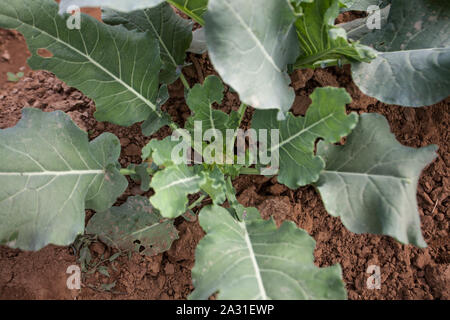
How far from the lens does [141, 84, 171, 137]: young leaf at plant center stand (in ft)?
3.83

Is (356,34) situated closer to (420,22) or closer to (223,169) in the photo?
(420,22)

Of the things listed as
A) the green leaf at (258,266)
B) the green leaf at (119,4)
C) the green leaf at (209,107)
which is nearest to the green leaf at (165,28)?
the green leaf at (209,107)

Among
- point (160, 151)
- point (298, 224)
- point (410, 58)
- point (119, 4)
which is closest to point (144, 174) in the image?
point (160, 151)

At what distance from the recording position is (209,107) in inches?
42.0

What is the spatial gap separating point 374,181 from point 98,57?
34.0 inches

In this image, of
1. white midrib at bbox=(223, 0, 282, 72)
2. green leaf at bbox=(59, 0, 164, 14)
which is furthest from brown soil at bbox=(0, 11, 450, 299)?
green leaf at bbox=(59, 0, 164, 14)

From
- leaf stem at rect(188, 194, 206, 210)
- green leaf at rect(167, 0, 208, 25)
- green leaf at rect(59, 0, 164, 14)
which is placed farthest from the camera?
leaf stem at rect(188, 194, 206, 210)

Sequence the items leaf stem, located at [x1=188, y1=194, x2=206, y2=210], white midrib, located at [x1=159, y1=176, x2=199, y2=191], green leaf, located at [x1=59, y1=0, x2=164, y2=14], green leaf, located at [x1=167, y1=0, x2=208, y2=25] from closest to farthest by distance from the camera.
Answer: green leaf, located at [x1=59, y1=0, x2=164, y2=14] < white midrib, located at [x1=159, y1=176, x2=199, y2=191] < green leaf, located at [x1=167, y1=0, x2=208, y2=25] < leaf stem, located at [x1=188, y1=194, x2=206, y2=210]

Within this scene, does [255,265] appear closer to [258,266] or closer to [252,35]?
[258,266]

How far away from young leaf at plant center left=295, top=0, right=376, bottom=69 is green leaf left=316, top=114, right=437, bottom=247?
187mm

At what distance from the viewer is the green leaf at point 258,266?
86 centimetres

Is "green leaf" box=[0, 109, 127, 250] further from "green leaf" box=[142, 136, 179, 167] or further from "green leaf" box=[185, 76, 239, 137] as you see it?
"green leaf" box=[185, 76, 239, 137]

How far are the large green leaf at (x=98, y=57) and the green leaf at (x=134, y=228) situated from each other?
278 mm

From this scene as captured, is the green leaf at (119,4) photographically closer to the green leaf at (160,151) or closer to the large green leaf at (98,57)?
the large green leaf at (98,57)
